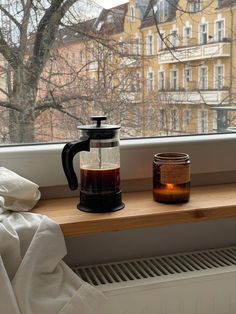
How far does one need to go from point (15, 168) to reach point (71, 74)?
302mm

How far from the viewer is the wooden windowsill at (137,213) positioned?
1003mm

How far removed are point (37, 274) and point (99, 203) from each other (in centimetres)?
22

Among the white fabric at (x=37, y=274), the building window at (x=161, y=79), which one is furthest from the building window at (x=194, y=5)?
the white fabric at (x=37, y=274)

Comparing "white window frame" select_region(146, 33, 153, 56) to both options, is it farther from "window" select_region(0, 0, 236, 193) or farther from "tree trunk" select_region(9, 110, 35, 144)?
"tree trunk" select_region(9, 110, 35, 144)

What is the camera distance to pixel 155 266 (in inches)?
47.7

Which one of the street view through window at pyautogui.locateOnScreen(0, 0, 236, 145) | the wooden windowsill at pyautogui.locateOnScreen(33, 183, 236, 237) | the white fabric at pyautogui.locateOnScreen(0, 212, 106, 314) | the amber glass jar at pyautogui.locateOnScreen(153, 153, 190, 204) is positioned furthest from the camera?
the street view through window at pyautogui.locateOnScreen(0, 0, 236, 145)

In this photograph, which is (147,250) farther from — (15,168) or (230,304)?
(15,168)

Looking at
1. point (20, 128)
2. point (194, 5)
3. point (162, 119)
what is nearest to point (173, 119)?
point (162, 119)

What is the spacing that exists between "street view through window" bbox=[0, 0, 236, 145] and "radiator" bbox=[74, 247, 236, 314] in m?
0.37

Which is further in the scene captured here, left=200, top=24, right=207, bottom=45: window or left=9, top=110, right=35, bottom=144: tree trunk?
left=200, top=24, right=207, bottom=45: window

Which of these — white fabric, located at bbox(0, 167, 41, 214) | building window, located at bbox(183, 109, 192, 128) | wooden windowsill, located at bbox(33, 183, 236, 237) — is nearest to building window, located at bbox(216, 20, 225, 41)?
building window, located at bbox(183, 109, 192, 128)

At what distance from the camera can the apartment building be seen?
1.30 m

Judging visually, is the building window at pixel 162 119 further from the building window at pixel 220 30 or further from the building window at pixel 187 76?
the building window at pixel 220 30

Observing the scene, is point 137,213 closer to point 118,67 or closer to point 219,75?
point 118,67
